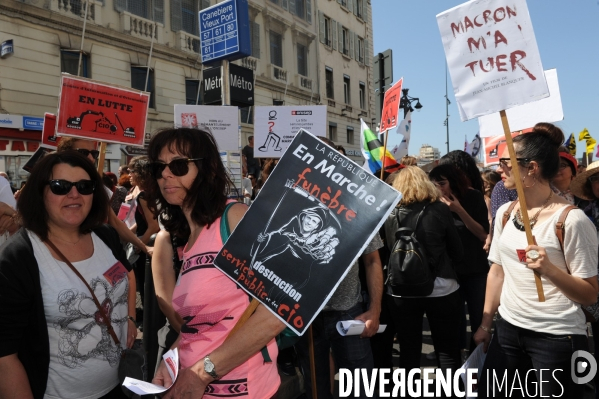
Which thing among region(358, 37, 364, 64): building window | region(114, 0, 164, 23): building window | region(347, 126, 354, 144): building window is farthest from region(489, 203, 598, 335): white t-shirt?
region(358, 37, 364, 64): building window

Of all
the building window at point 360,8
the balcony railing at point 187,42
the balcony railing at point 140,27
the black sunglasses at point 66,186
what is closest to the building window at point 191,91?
the balcony railing at point 187,42

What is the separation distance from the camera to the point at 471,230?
438 cm

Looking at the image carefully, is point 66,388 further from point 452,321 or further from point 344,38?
point 344,38

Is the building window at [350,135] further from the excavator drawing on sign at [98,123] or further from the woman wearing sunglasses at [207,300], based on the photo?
the woman wearing sunglasses at [207,300]

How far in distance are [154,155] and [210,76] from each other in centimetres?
627

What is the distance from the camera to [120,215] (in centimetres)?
532

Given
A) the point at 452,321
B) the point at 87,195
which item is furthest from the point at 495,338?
the point at 87,195

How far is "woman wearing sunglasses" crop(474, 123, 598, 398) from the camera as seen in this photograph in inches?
93.2

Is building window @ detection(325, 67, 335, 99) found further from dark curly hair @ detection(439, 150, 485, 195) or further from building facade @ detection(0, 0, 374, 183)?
dark curly hair @ detection(439, 150, 485, 195)

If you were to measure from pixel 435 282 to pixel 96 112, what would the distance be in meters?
3.50

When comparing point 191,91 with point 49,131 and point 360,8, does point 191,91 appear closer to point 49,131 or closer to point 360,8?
point 49,131

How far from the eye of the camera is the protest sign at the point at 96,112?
4695 millimetres

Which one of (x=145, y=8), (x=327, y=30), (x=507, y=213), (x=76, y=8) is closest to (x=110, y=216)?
(x=507, y=213)

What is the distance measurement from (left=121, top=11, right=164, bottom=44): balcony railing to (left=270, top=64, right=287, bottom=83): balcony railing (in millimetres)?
7112
